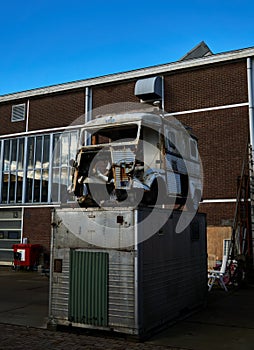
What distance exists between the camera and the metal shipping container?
616 centimetres

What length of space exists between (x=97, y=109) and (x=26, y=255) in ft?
23.5

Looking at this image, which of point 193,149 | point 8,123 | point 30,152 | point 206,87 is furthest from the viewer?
point 8,123

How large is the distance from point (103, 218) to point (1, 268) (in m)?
13.2

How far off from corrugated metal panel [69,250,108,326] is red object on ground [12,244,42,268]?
10826 mm

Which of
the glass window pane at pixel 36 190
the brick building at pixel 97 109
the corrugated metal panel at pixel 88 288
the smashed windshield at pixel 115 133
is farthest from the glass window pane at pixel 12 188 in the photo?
the corrugated metal panel at pixel 88 288

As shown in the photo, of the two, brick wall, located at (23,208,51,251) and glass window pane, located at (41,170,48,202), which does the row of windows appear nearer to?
glass window pane, located at (41,170,48,202)

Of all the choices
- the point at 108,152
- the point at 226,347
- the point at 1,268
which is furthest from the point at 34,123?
the point at 226,347

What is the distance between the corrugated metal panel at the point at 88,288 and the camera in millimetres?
6340

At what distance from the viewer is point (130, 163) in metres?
7.59

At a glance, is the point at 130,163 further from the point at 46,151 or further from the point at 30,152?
the point at 30,152

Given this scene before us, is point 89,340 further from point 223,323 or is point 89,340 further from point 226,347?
point 223,323

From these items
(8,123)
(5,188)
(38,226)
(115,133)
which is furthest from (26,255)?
(115,133)

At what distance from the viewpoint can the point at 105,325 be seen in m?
6.27

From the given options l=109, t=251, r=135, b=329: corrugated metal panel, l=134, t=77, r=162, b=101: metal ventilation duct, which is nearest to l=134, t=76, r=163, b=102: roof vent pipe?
l=134, t=77, r=162, b=101: metal ventilation duct
